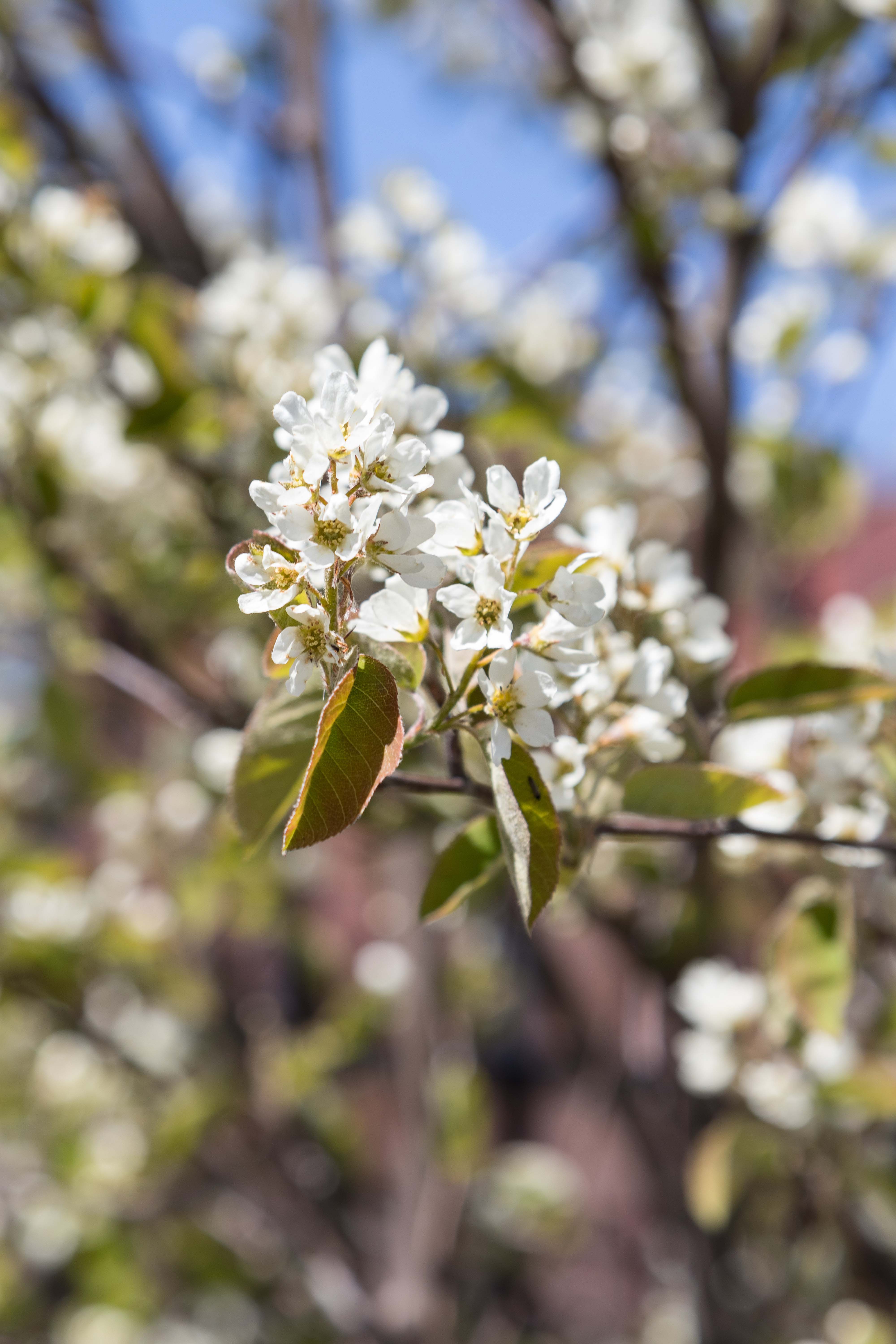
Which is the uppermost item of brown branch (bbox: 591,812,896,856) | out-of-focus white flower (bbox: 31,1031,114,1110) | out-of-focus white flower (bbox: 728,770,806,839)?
brown branch (bbox: 591,812,896,856)

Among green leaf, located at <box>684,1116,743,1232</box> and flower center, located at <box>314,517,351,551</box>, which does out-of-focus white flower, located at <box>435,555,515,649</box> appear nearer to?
flower center, located at <box>314,517,351,551</box>

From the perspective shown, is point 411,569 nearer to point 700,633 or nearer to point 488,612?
point 488,612

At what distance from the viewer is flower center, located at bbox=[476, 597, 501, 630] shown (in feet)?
1.51

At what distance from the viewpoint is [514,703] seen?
0.47m

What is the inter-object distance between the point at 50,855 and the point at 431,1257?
902 mm

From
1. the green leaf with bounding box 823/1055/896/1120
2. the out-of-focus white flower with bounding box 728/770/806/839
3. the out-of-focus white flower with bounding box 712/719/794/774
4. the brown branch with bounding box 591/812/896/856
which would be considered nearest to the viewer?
the brown branch with bounding box 591/812/896/856

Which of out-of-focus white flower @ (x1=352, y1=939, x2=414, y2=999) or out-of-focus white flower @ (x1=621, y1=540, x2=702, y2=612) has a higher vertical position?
out-of-focus white flower @ (x1=621, y1=540, x2=702, y2=612)

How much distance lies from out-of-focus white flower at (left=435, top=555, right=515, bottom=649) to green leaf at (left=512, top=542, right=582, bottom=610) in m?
0.06

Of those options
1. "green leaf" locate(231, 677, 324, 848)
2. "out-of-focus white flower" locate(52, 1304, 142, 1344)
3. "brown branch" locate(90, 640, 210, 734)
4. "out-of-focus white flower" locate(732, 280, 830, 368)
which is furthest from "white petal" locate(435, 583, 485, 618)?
"out-of-focus white flower" locate(52, 1304, 142, 1344)

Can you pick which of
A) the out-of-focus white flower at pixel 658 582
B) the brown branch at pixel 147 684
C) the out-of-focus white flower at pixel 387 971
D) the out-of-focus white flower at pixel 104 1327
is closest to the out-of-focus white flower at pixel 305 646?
the out-of-focus white flower at pixel 658 582

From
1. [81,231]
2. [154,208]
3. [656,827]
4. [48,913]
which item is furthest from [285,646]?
[154,208]

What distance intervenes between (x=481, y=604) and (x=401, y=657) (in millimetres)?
46

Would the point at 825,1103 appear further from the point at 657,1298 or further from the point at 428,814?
the point at 657,1298

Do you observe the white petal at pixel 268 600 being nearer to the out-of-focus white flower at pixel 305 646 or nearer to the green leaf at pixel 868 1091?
the out-of-focus white flower at pixel 305 646
